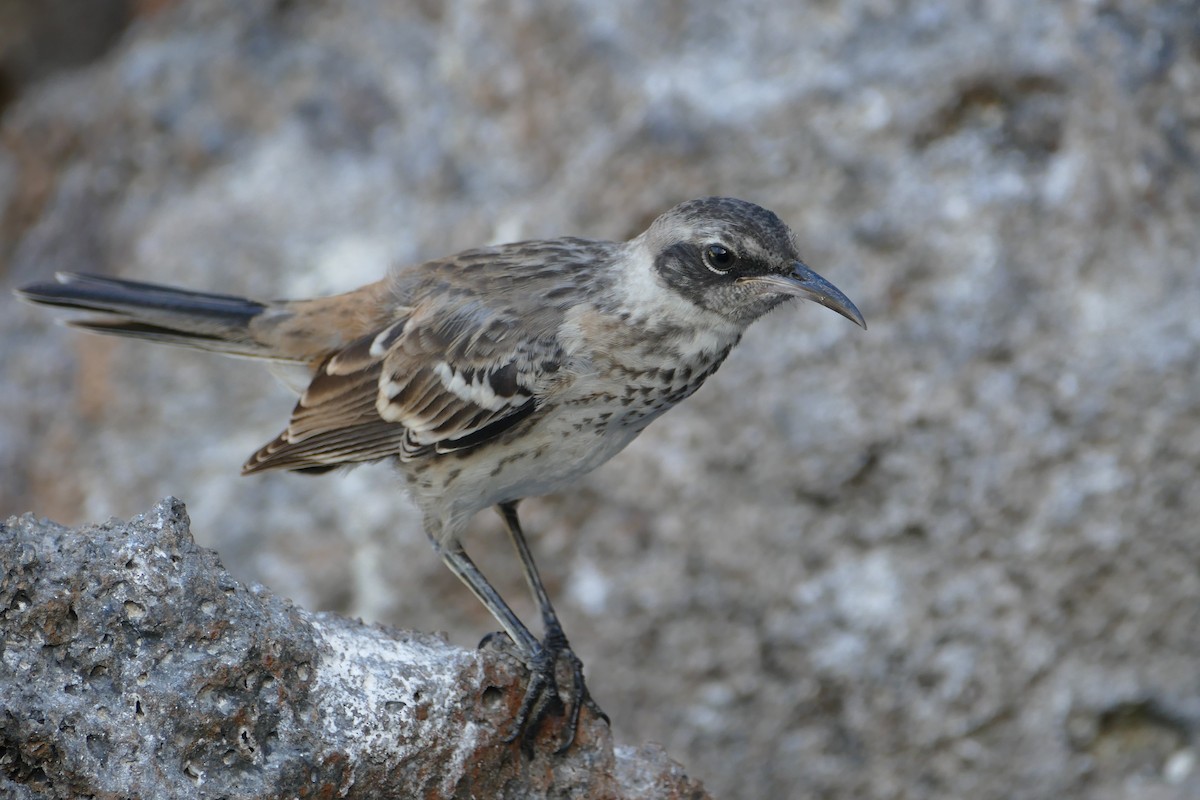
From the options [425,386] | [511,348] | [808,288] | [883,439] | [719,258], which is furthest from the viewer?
[883,439]

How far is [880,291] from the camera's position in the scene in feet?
21.9

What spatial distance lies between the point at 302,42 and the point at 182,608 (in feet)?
18.6

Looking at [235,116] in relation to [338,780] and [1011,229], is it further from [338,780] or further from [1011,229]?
[338,780]

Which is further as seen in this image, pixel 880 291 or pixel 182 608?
pixel 880 291

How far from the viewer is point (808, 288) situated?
4.45 metres

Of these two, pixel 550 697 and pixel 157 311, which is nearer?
pixel 550 697

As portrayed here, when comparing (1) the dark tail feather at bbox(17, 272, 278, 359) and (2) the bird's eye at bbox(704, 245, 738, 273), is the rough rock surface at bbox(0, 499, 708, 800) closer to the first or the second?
(2) the bird's eye at bbox(704, 245, 738, 273)

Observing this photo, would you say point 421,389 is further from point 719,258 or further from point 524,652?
point 719,258

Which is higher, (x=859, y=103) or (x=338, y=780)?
(x=859, y=103)

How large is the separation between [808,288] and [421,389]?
1518mm

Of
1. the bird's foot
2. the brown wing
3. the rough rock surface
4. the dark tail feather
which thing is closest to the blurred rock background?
the dark tail feather

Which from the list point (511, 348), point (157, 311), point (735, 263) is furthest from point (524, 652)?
point (157, 311)

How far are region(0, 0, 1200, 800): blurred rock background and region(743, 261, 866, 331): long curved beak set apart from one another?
2246mm

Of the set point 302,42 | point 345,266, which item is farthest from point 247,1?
point 345,266
